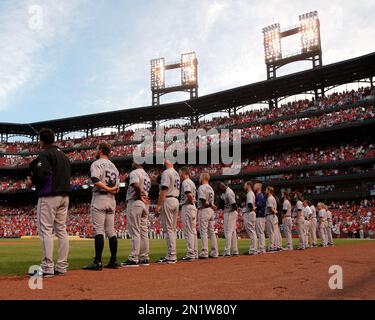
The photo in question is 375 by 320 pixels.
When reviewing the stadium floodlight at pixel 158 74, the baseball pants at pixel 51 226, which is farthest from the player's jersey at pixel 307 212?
the stadium floodlight at pixel 158 74

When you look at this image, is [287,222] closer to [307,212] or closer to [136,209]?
[307,212]

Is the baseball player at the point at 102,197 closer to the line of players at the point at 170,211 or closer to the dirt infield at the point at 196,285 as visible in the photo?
the line of players at the point at 170,211

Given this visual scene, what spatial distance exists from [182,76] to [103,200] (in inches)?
1800

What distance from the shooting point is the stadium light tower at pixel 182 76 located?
5066 cm

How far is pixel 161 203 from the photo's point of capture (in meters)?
8.95

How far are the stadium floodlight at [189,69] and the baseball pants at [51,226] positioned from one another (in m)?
45.0

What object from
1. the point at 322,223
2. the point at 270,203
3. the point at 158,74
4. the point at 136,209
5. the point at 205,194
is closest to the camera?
the point at 136,209

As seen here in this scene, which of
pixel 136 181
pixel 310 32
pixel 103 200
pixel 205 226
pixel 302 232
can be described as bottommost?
pixel 302 232

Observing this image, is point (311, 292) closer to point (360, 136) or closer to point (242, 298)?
point (242, 298)

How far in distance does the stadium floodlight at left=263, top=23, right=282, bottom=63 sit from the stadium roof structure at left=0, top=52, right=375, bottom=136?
4.01 metres

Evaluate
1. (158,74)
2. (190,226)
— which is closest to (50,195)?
(190,226)

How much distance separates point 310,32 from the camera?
139ft
